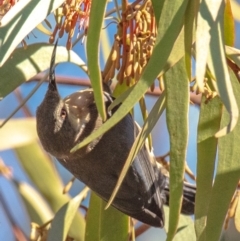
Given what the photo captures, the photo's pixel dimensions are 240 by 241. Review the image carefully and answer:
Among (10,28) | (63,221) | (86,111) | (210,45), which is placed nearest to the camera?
(210,45)

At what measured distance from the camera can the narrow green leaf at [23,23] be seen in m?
0.93

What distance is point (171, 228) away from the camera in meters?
0.99

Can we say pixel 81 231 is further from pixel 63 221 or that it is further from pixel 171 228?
pixel 171 228

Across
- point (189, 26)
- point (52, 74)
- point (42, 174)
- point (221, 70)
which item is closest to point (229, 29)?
point (189, 26)

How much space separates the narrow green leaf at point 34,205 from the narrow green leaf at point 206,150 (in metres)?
0.70

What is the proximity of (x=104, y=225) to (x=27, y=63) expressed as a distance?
1.33 feet

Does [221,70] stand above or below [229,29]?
above

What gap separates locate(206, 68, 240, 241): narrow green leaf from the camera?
1.01m

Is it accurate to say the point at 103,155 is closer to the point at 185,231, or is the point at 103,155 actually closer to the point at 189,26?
the point at 185,231

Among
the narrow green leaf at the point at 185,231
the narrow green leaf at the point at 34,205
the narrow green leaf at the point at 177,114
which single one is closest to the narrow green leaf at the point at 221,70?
the narrow green leaf at the point at 177,114

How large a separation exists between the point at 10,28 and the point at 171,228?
0.38m

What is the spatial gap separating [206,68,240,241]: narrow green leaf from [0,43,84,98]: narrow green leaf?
362 millimetres

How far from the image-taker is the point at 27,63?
46.4 inches

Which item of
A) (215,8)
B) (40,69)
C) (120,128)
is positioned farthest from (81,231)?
(215,8)
